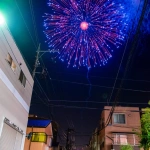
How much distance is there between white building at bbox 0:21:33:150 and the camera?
11.9m

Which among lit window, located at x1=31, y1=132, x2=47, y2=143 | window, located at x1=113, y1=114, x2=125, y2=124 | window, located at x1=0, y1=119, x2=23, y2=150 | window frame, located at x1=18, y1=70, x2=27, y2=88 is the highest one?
window, located at x1=113, y1=114, x2=125, y2=124

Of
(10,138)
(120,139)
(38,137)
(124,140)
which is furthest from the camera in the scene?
(120,139)

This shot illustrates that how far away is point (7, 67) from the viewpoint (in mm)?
12594

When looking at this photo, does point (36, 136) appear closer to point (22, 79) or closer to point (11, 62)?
point (22, 79)

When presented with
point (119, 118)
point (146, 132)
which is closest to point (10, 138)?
point (146, 132)

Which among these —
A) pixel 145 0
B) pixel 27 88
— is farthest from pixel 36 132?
pixel 145 0

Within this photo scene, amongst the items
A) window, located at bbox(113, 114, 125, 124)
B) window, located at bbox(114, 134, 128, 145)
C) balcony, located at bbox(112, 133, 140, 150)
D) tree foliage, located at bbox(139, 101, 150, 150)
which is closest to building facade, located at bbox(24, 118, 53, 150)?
balcony, located at bbox(112, 133, 140, 150)

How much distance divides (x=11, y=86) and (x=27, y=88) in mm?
3989

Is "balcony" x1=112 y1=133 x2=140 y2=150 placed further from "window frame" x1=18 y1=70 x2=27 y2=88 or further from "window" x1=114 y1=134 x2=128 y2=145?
"window frame" x1=18 y1=70 x2=27 y2=88

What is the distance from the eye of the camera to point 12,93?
13.4 m

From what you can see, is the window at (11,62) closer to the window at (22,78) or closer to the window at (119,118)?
the window at (22,78)

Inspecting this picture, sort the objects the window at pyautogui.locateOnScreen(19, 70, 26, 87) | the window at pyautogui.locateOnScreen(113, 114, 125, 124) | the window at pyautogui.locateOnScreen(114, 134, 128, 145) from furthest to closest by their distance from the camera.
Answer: the window at pyautogui.locateOnScreen(113, 114, 125, 124) → the window at pyautogui.locateOnScreen(114, 134, 128, 145) → the window at pyautogui.locateOnScreen(19, 70, 26, 87)

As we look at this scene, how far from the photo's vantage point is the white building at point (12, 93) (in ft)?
38.9

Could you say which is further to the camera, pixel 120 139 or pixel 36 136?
pixel 120 139
